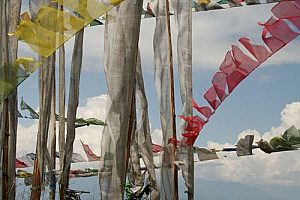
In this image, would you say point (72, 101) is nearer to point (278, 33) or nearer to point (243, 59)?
point (243, 59)

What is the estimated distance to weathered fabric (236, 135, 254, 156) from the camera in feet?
21.4

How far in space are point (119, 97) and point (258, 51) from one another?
135cm

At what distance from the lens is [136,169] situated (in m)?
5.83

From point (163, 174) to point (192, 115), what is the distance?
Result: 520mm

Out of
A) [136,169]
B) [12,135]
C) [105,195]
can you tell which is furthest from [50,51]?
[136,169]

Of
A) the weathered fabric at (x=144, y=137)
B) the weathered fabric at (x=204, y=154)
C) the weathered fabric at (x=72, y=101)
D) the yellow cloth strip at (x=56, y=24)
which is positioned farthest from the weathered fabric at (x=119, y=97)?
the weathered fabric at (x=204, y=154)

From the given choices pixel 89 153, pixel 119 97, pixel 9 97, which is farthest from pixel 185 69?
pixel 89 153

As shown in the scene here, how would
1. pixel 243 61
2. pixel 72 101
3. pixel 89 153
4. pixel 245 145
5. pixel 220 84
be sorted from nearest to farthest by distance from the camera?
pixel 243 61 → pixel 220 84 → pixel 72 101 → pixel 245 145 → pixel 89 153

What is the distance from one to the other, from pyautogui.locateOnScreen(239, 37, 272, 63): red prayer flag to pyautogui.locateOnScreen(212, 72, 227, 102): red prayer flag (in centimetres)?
31

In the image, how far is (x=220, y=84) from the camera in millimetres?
4633

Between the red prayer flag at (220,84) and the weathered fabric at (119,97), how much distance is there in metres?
1.31

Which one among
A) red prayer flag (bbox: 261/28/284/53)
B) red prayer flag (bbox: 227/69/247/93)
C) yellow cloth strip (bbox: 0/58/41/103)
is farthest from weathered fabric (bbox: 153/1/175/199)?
yellow cloth strip (bbox: 0/58/41/103)

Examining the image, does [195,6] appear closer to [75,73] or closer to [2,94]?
[75,73]

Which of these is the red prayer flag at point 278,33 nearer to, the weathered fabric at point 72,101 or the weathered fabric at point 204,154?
the weathered fabric at point 72,101
